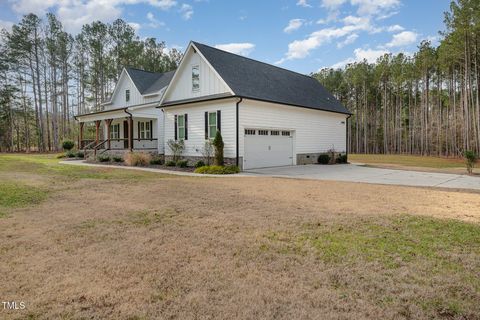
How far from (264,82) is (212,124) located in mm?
4807

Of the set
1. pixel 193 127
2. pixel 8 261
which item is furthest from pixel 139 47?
pixel 8 261

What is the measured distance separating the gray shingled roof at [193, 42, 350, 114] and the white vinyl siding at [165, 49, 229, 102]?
1.84 ft

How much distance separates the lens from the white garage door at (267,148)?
17.2 m

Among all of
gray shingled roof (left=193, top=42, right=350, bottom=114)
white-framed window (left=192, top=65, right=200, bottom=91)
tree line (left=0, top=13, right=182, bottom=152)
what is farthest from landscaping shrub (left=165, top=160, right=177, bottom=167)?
tree line (left=0, top=13, right=182, bottom=152)

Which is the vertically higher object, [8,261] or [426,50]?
[426,50]

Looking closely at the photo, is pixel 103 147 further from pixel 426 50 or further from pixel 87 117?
pixel 426 50

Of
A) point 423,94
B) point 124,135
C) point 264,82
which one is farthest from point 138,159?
point 423,94

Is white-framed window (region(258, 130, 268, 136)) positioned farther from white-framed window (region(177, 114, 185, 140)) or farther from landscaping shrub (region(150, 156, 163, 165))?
landscaping shrub (region(150, 156, 163, 165))

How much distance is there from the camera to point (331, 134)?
77.5 ft

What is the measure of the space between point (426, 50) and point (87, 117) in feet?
120

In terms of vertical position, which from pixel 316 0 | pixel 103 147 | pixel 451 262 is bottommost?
pixel 451 262

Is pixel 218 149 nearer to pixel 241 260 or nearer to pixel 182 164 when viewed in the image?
pixel 182 164

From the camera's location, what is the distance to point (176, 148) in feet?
61.2

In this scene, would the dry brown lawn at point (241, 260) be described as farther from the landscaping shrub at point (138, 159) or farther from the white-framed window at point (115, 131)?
the white-framed window at point (115, 131)
